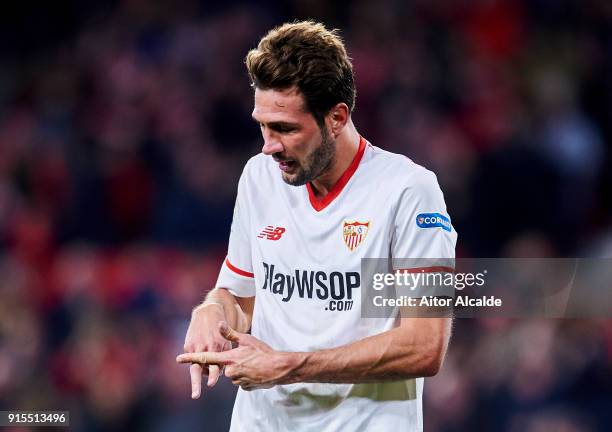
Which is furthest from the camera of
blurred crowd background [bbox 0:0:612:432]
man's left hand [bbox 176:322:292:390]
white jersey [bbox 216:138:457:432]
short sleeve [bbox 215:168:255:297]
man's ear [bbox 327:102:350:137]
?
blurred crowd background [bbox 0:0:612:432]

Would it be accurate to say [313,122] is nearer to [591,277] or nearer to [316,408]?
[316,408]

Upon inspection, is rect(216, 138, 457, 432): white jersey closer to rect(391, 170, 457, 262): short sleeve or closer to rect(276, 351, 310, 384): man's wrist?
rect(391, 170, 457, 262): short sleeve

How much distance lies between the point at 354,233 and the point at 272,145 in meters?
0.42

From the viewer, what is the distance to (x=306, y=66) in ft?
11.3

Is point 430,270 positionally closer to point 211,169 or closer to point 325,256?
point 325,256

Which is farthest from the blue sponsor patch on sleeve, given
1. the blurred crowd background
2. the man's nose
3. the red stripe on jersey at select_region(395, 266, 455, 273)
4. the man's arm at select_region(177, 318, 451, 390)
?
the blurred crowd background

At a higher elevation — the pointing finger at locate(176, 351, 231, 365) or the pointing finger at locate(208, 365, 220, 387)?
the pointing finger at locate(176, 351, 231, 365)

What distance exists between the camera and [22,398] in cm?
671

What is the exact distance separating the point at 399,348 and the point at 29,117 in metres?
6.69

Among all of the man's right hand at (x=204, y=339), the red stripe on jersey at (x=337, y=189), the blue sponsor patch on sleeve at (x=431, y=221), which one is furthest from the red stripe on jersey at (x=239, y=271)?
the blue sponsor patch on sleeve at (x=431, y=221)

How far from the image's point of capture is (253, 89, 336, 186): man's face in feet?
11.3

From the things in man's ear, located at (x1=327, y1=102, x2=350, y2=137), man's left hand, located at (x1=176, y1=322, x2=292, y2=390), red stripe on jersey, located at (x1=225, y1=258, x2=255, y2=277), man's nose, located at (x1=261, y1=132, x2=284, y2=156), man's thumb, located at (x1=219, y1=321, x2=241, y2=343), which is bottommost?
man's left hand, located at (x1=176, y1=322, x2=292, y2=390)

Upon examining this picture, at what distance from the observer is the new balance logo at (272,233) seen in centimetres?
362

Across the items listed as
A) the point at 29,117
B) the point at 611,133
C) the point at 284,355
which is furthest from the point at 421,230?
the point at 29,117
